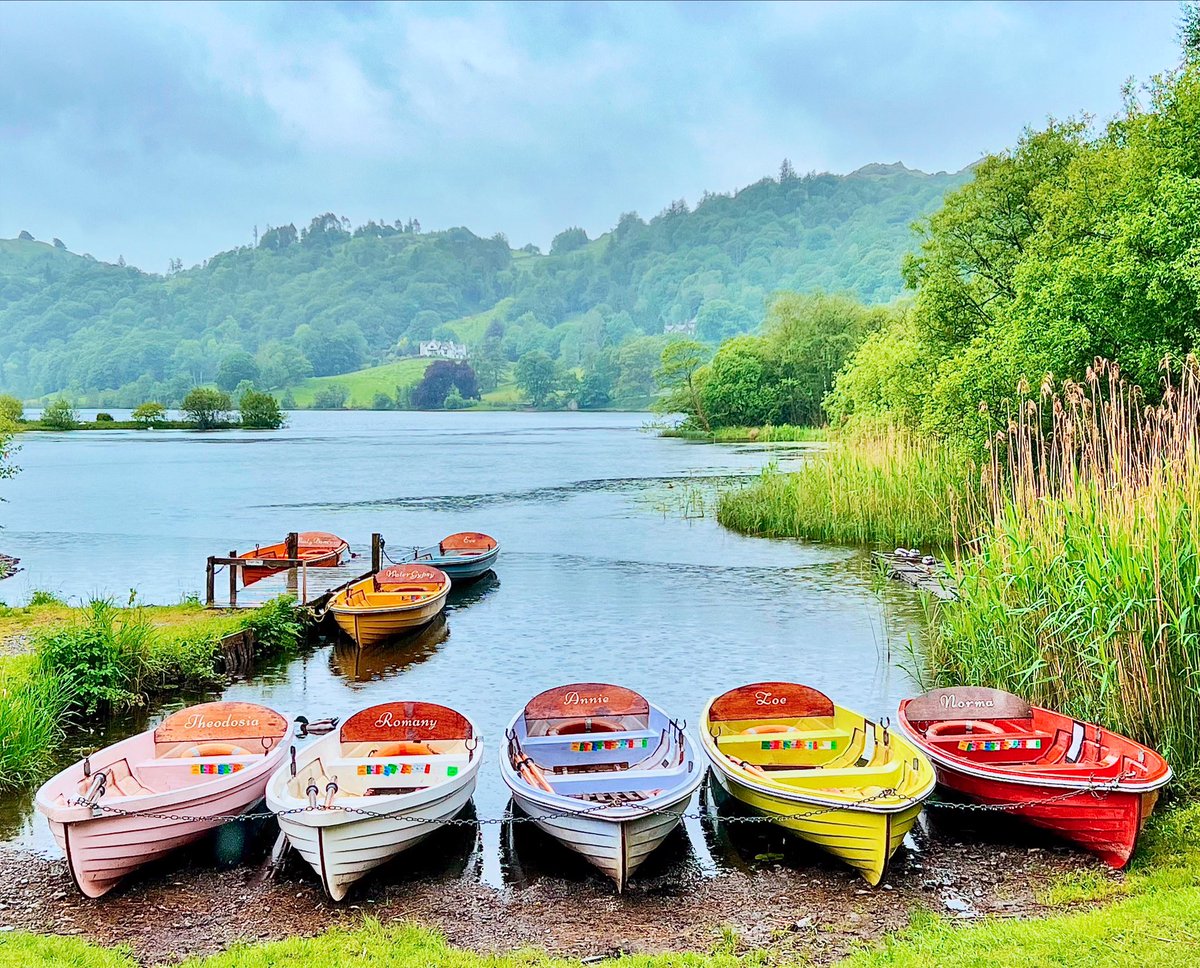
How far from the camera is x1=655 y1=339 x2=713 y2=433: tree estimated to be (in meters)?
96.8

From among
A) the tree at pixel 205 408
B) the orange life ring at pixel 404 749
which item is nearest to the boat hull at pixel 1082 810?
the orange life ring at pixel 404 749

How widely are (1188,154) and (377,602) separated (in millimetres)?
18356

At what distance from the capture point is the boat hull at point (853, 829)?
323 inches

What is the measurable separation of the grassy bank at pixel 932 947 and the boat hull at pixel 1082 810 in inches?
20.2

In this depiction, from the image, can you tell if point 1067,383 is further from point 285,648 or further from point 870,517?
point 870,517

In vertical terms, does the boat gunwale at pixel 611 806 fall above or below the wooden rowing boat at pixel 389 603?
above

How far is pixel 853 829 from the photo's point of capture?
27.2ft

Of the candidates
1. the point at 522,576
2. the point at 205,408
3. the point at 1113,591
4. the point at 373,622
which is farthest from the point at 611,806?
the point at 205,408

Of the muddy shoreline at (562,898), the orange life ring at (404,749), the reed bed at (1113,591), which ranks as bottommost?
the muddy shoreline at (562,898)

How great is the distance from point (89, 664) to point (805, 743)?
952 centimetres

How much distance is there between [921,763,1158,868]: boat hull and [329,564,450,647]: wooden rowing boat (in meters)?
11.7

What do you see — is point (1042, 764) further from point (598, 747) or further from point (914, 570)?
point (914, 570)

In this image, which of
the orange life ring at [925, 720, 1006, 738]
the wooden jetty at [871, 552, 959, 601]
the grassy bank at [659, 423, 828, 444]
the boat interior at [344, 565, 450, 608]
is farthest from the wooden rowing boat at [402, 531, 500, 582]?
the grassy bank at [659, 423, 828, 444]

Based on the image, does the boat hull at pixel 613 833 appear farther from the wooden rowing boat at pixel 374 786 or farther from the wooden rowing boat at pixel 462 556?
the wooden rowing boat at pixel 462 556
